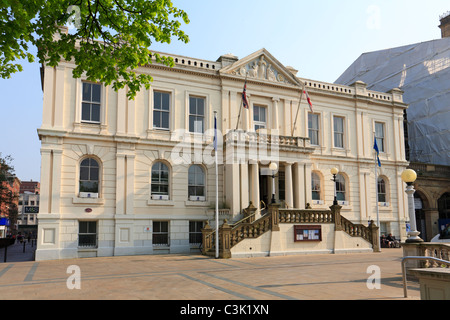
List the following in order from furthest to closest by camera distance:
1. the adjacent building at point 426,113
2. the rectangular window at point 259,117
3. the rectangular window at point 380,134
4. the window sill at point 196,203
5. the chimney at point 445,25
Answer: the chimney at point 445,25 → the adjacent building at point 426,113 → the rectangular window at point 380,134 → the rectangular window at point 259,117 → the window sill at point 196,203

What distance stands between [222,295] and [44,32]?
333 inches

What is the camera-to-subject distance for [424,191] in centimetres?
3625

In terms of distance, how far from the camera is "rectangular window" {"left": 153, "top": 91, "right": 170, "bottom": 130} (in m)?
25.5

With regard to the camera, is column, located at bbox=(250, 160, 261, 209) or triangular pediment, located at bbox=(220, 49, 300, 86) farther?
triangular pediment, located at bbox=(220, 49, 300, 86)

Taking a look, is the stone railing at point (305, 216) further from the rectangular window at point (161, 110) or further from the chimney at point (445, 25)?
the chimney at point (445, 25)

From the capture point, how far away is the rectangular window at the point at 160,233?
2423 cm

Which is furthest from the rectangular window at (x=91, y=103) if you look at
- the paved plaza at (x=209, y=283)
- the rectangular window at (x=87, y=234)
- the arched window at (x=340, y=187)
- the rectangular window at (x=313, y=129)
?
the arched window at (x=340, y=187)

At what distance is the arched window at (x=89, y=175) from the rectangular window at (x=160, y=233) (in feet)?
13.9

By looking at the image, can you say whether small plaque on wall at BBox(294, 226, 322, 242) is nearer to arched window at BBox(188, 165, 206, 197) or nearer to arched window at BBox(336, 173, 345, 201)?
arched window at BBox(188, 165, 206, 197)

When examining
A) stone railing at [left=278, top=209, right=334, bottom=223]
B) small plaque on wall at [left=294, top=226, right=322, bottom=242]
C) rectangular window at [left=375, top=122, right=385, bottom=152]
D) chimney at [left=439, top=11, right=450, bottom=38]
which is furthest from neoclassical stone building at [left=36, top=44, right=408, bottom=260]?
chimney at [left=439, top=11, right=450, bottom=38]

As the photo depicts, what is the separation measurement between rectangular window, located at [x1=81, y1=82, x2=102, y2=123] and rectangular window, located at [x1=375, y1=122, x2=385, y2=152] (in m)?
22.7

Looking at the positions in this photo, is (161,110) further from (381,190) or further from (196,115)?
(381,190)
